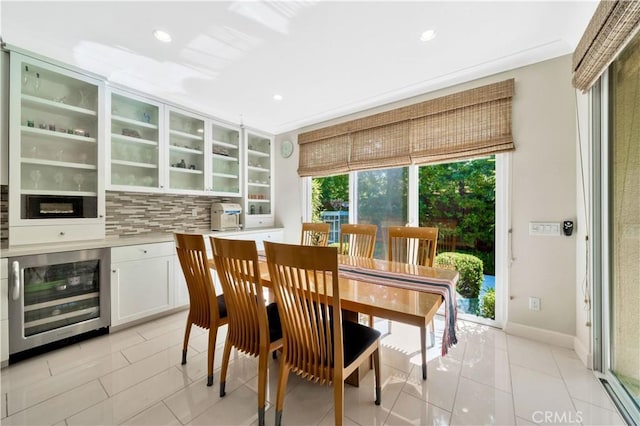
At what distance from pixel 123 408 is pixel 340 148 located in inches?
128

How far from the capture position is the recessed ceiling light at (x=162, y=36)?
1912 mm

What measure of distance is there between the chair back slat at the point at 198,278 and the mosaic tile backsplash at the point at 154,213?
171 cm

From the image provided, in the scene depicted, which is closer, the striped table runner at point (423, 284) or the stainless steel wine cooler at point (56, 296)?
the striped table runner at point (423, 284)

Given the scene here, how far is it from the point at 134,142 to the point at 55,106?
0.68 meters

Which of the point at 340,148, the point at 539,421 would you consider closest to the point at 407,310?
the point at 539,421

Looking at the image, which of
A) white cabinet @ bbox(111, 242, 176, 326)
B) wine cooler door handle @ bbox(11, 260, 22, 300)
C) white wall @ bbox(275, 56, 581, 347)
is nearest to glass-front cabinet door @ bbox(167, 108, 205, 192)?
white cabinet @ bbox(111, 242, 176, 326)

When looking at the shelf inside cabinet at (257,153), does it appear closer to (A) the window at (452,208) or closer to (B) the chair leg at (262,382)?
(A) the window at (452,208)

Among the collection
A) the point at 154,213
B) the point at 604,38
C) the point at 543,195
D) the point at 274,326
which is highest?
the point at 604,38

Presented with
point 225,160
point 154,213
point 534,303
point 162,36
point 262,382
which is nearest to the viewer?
point 262,382

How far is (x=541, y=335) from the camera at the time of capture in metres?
2.22

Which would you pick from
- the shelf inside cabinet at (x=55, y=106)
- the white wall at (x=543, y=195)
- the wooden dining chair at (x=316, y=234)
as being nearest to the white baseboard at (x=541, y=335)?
the white wall at (x=543, y=195)

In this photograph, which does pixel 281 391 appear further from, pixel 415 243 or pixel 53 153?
pixel 53 153

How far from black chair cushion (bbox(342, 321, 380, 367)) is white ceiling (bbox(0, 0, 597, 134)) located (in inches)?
82.1

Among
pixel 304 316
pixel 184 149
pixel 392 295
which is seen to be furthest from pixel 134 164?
pixel 392 295
